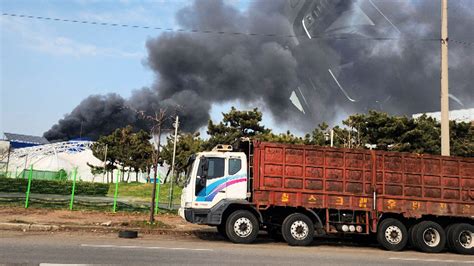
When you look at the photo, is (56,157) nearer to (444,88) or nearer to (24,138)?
(24,138)

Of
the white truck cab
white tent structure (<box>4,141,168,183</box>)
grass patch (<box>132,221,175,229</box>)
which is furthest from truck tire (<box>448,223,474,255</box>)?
white tent structure (<box>4,141,168,183</box>)

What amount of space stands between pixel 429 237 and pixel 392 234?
1.15 metres

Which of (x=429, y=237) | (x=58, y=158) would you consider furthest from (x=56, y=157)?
(x=429, y=237)

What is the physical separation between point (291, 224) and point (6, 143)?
245ft

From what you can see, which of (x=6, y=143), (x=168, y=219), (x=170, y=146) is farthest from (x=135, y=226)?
(x=6, y=143)

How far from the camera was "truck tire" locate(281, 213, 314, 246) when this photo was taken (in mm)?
11477

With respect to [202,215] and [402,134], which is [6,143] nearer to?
[402,134]

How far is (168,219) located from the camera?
16562 millimetres

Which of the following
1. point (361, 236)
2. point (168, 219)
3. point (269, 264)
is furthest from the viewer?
point (168, 219)

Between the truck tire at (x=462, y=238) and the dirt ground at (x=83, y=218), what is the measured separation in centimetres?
822

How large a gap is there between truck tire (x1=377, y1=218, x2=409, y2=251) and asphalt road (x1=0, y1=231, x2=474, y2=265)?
416 mm

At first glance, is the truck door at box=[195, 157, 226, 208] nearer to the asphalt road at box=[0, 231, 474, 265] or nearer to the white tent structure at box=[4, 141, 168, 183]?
the asphalt road at box=[0, 231, 474, 265]

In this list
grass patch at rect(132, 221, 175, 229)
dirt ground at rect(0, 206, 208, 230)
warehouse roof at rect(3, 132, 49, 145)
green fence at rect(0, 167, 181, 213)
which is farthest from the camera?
warehouse roof at rect(3, 132, 49, 145)

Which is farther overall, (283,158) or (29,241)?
(283,158)
